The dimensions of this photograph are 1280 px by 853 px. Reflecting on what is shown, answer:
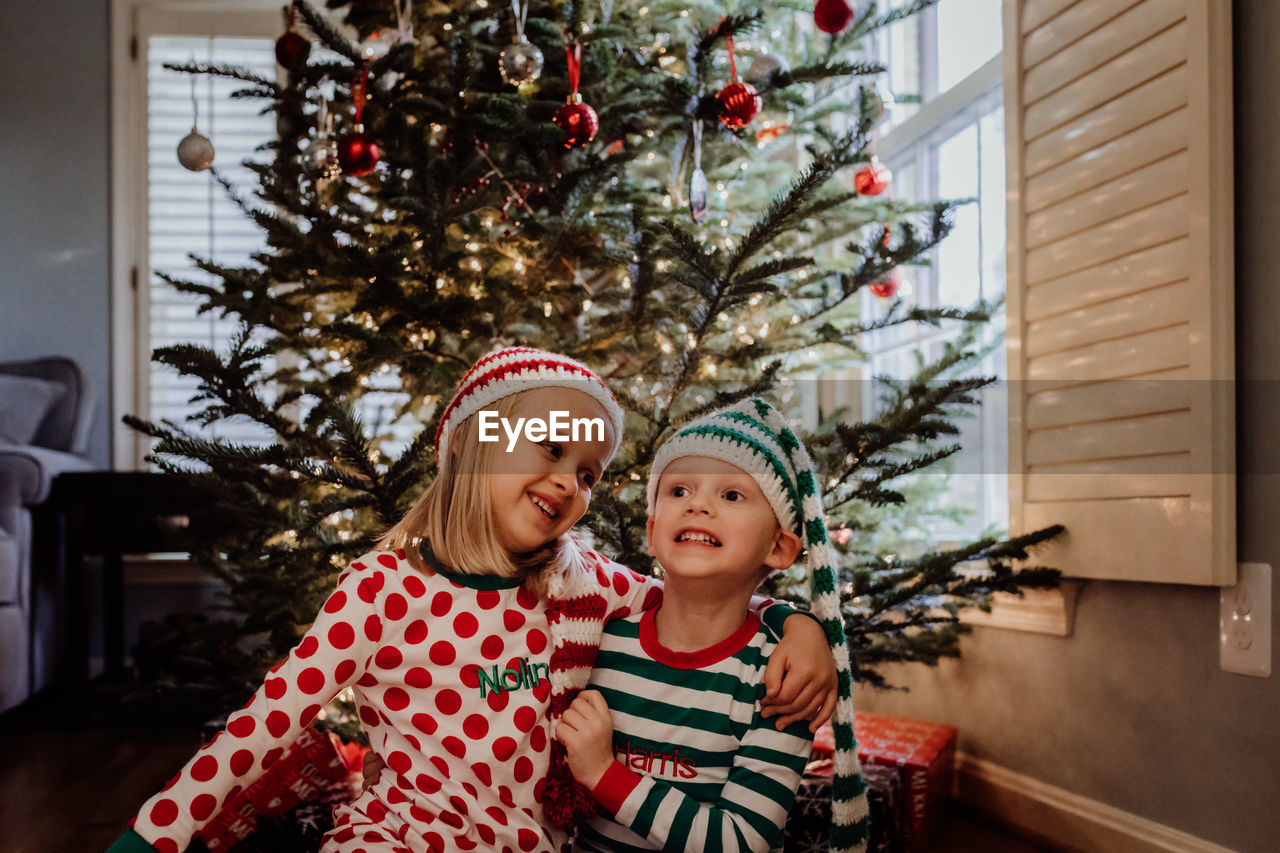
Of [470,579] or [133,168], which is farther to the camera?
[133,168]

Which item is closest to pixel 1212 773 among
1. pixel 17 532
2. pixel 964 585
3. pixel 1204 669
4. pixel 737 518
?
pixel 1204 669

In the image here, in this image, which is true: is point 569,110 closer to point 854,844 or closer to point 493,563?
point 493,563

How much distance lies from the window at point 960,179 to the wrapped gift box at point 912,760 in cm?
53

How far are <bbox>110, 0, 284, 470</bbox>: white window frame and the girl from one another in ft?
11.1

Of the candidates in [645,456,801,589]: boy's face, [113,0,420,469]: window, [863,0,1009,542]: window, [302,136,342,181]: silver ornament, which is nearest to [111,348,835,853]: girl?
[645,456,801,589]: boy's face

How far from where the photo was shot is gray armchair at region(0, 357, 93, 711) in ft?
9.96

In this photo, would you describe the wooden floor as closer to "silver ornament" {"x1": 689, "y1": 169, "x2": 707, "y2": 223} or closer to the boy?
the boy

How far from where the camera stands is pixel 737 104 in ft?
5.66

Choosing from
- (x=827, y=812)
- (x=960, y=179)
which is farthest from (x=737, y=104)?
(x=827, y=812)

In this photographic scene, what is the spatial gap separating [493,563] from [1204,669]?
1225 millimetres

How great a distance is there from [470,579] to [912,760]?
1.10 meters

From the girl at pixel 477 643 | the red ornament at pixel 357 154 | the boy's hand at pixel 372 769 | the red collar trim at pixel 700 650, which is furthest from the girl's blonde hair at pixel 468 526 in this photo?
the red ornament at pixel 357 154

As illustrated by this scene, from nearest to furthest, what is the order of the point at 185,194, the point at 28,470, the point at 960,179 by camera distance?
the point at 960,179 → the point at 28,470 → the point at 185,194

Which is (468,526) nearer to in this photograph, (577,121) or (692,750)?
(692,750)
